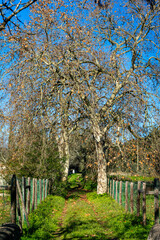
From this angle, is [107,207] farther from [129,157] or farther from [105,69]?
[105,69]

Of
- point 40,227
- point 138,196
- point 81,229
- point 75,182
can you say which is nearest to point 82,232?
point 81,229

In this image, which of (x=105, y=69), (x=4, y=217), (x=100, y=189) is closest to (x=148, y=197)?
(x=100, y=189)

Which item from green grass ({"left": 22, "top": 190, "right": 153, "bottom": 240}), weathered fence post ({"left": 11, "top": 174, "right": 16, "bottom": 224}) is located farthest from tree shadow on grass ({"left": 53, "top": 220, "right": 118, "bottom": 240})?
weathered fence post ({"left": 11, "top": 174, "right": 16, "bottom": 224})

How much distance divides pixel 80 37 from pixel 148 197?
1141 centimetres

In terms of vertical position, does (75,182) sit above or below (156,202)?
below

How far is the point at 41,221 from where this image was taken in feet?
32.4

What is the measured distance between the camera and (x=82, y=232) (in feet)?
29.0

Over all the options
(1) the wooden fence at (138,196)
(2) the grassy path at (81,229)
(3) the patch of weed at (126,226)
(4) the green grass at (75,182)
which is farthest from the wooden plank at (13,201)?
(4) the green grass at (75,182)

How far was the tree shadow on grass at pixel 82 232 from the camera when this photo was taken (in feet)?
27.1

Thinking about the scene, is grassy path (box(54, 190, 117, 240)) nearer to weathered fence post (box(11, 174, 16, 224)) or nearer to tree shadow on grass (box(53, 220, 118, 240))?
tree shadow on grass (box(53, 220, 118, 240))

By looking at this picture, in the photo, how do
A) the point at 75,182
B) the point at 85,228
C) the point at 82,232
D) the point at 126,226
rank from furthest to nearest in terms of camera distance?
the point at 75,182, the point at 85,228, the point at 126,226, the point at 82,232

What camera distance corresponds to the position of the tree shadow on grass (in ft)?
27.1

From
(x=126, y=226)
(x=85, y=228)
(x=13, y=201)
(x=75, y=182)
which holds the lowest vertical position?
(x=75, y=182)

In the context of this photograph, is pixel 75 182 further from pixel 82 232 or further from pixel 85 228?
Answer: pixel 82 232
